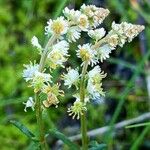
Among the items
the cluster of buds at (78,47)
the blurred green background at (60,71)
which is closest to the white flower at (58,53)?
the cluster of buds at (78,47)

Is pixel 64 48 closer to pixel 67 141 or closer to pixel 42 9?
pixel 67 141

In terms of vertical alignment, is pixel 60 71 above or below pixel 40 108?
above

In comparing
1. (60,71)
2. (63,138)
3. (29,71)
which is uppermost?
(60,71)

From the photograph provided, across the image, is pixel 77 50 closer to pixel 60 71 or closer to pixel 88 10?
pixel 88 10

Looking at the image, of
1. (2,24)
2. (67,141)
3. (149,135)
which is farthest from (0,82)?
(67,141)

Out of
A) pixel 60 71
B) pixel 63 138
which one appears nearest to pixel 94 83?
pixel 63 138

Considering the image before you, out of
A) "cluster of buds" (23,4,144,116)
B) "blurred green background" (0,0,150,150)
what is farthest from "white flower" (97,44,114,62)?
"blurred green background" (0,0,150,150)
